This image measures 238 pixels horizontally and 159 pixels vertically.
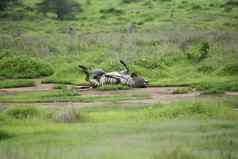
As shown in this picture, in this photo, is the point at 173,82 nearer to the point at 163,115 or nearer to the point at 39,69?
the point at 39,69

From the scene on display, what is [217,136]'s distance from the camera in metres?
14.0

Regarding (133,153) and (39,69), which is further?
(39,69)

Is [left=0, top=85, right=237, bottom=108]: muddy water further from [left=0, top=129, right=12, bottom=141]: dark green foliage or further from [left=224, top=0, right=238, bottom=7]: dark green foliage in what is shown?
[left=224, top=0, right=238, bottom=7]: dark green foliage

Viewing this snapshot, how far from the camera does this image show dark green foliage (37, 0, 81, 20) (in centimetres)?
6166

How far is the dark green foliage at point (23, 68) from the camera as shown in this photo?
101 feet

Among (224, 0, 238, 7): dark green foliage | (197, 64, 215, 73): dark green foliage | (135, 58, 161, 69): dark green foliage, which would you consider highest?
(224, 0, 238, 7): dark green foliage

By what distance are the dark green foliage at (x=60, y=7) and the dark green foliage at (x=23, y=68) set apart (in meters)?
29.6

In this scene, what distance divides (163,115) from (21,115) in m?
4.02

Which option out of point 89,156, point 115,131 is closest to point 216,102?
point 115,131

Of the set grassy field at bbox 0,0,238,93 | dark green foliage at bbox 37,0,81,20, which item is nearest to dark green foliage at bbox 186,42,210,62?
grassy field at bbox 0,0,238,93

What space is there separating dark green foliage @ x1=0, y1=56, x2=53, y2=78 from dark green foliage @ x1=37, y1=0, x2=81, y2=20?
29589mm

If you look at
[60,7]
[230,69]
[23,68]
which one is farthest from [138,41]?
[60,7]

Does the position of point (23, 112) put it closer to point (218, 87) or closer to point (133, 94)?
point (133, 94)

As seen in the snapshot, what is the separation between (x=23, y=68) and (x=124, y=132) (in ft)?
56.9
